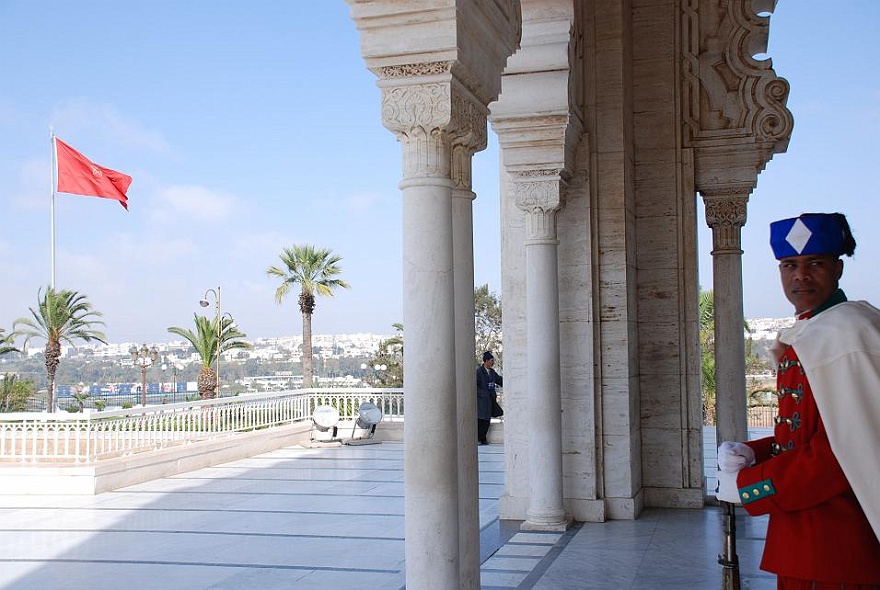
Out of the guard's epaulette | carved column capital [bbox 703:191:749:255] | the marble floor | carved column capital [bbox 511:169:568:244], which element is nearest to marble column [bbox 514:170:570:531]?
carved column capital [bbox 511:169:568:244]

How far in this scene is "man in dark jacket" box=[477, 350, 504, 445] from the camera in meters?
11.8

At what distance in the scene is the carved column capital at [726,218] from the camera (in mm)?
7941

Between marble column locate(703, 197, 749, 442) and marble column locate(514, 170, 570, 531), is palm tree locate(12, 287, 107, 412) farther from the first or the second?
marble column locate(514, 170, 570, 531)

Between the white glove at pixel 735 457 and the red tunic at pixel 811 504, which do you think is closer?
the red tunic at pixel 811 504

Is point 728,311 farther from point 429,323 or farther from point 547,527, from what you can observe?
point 429,323

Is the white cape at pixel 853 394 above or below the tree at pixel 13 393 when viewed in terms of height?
above

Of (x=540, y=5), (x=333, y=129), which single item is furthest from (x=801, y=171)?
(x=333, y=129)

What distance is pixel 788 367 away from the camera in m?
2.08

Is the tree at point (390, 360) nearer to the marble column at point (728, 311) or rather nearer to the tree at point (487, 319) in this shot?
the tree at point (487, 319)

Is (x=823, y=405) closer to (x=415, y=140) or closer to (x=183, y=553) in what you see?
(x=415, y=140)

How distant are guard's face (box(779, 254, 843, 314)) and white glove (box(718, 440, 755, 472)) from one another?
373 mm

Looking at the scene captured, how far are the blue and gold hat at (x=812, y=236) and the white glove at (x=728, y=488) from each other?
1.75 ft

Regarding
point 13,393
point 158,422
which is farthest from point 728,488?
point 13,393

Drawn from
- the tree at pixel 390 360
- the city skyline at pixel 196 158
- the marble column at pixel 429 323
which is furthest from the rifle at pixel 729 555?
the city skyline at pixel 196 158
